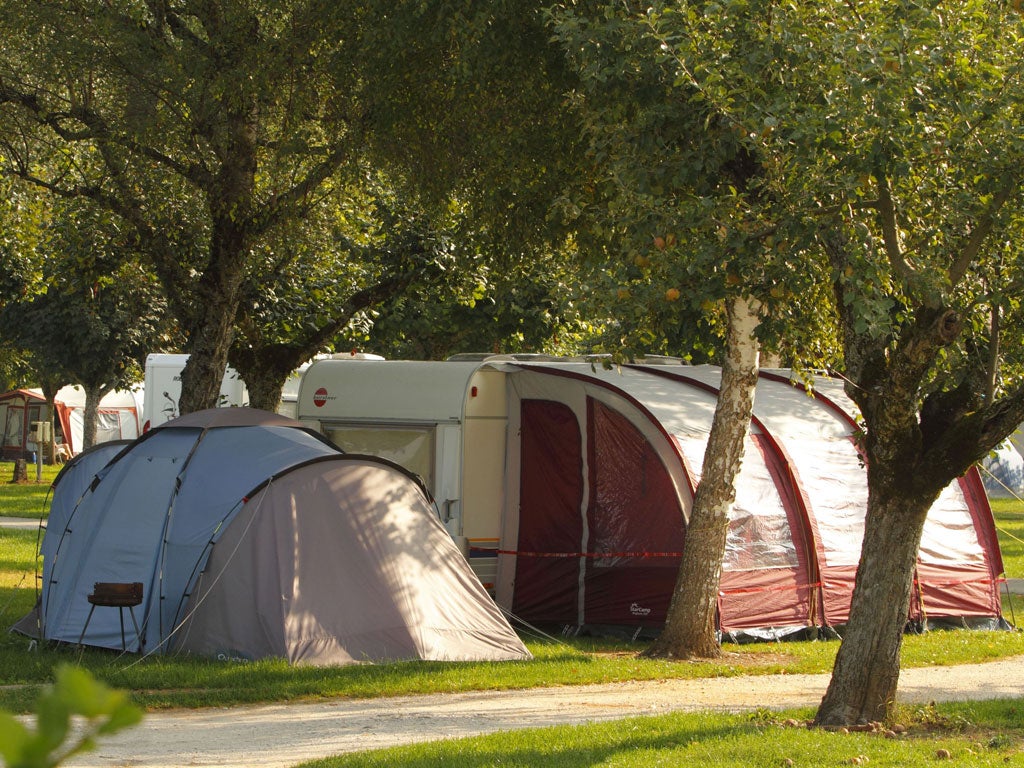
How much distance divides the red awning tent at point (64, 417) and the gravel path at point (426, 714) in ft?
108

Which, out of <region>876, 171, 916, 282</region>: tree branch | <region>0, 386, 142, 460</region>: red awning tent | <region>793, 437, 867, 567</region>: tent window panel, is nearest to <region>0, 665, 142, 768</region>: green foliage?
<region>876, 171, 916, 282</region>: tree branch

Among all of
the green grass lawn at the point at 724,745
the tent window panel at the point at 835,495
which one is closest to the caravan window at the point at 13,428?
the tent window panel at the point at 835,495

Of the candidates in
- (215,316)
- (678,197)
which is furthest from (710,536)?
(215,316)

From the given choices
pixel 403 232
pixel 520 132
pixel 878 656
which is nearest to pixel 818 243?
pixel 878 656

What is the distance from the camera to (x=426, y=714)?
8031mm

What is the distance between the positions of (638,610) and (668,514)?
946 mm

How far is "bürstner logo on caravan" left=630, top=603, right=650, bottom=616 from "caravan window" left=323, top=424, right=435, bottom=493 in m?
2.33

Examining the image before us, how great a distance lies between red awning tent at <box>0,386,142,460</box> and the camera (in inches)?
1604

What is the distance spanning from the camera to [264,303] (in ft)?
54.0

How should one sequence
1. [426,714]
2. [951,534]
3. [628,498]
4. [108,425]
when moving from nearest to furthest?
[426,714] → [628,498] → [951,534] → [108,425]

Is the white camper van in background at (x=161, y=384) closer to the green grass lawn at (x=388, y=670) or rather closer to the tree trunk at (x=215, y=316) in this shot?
the tree trunk at (x=215, y=316)

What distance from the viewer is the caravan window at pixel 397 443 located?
12.8 m

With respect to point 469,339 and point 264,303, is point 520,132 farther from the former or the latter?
point 469,339

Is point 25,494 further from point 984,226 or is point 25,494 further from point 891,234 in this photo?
point 984,226
